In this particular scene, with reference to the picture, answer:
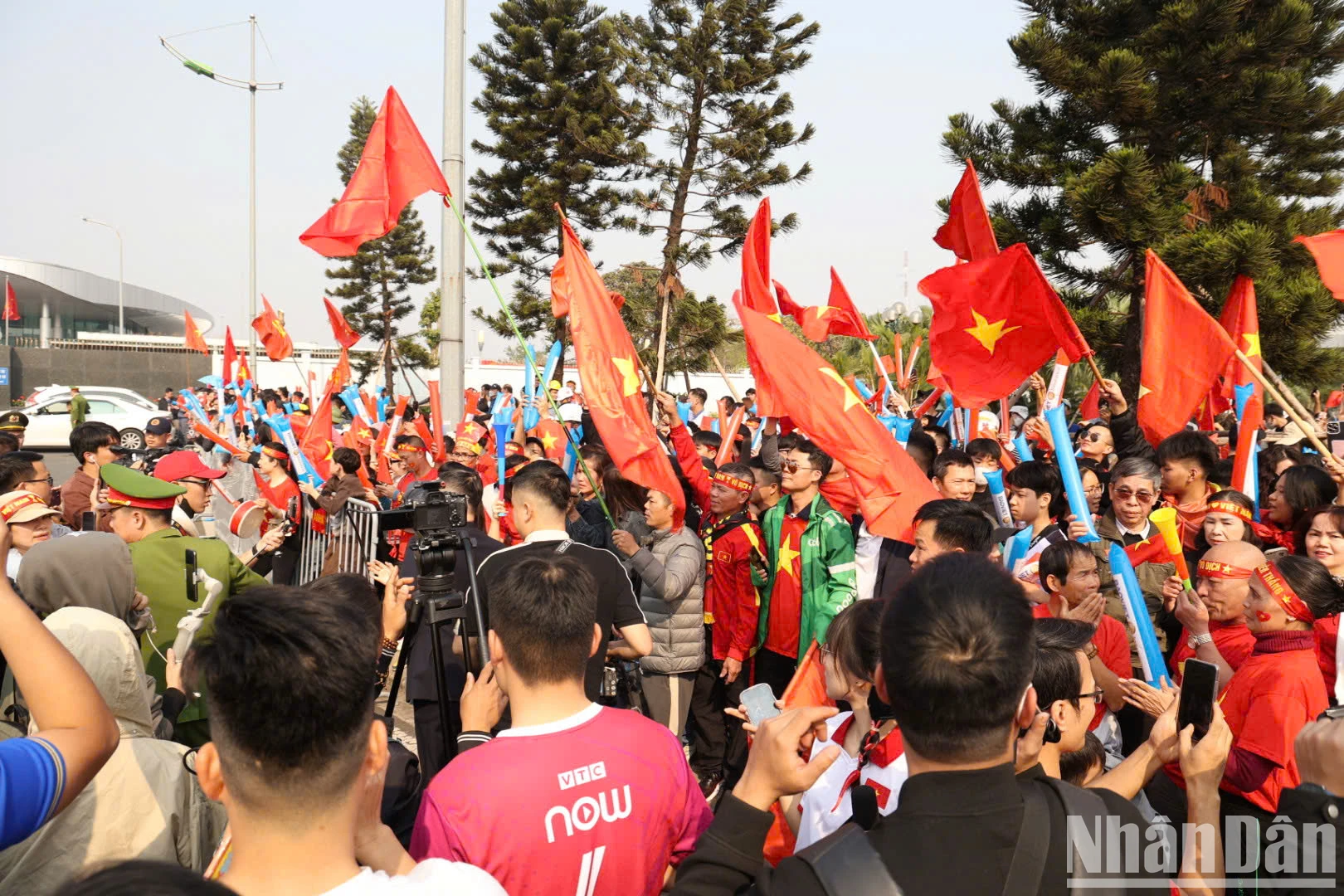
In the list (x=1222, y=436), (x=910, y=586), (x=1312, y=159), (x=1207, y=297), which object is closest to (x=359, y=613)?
(x=910, y=586)

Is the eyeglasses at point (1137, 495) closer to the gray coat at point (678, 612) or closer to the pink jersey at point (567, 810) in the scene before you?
the gray coat at point (678, 612)

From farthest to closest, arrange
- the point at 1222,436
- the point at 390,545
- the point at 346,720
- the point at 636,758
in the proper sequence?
the point at 1222,436, the point at 390,545, the point at 636,758, the point at 346,720

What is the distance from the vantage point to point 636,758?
81.1 inches

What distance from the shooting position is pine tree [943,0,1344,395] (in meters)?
12.1

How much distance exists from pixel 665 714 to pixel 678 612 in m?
0.52

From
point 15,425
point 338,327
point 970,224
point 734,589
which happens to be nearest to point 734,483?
point 734,589

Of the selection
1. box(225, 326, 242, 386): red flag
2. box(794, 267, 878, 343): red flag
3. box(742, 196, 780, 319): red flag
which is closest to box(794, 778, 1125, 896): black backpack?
box(742, 196, 780, 319): red flag

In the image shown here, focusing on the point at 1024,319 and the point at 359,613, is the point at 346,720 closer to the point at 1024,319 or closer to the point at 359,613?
the point at 359,613

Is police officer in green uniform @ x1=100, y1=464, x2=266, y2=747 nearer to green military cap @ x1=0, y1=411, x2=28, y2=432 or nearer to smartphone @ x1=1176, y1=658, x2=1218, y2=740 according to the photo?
smartphone @ x1=1176, y1=658, x2=1218, y2=740

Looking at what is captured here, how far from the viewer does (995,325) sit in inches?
193

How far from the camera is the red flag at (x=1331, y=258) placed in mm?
4914

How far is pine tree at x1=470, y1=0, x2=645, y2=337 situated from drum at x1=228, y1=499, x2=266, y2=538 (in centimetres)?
1478

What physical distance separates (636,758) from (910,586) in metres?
0.77

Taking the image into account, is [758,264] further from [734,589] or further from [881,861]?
[881,861]
